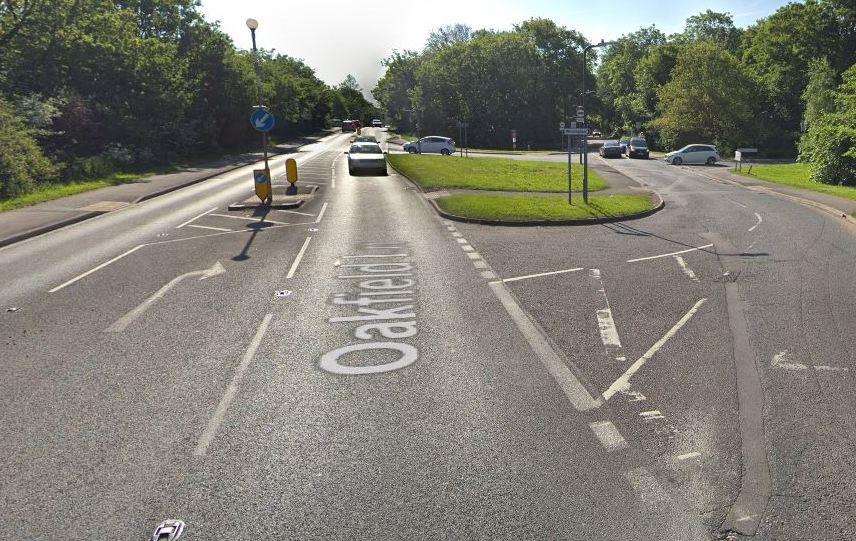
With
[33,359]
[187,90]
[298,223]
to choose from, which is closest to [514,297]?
[33,359]

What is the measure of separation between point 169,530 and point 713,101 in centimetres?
5858

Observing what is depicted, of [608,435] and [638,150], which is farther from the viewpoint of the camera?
[638,150]

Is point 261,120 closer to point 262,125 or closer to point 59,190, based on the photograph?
point 262,125

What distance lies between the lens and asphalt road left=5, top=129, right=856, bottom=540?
4.31 meters

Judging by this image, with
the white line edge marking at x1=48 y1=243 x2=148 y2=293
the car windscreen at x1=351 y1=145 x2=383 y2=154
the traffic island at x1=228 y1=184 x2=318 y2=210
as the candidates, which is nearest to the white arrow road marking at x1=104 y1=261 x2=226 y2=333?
the white line edge marking at x1=48 y1=243 x2=148 y2=293

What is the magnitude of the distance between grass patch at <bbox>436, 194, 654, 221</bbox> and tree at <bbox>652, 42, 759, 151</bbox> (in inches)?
1476

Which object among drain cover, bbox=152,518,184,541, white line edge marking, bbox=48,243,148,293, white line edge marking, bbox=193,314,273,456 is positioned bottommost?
drain cover, bbox=152,518,184,541

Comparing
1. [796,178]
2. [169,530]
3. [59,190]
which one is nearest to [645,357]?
[169,530]

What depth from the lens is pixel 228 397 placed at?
608 centimetres

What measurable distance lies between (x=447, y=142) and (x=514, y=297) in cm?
4475

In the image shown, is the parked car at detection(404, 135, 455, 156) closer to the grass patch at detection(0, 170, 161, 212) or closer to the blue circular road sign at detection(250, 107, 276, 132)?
the grass patch at detection(0, 170, 161, 212)

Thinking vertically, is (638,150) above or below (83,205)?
above

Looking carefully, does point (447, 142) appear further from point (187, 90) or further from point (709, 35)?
point (709, 35)

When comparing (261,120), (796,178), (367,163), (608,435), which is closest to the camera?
(608,435)
